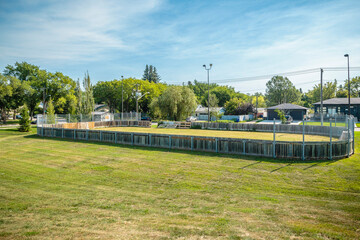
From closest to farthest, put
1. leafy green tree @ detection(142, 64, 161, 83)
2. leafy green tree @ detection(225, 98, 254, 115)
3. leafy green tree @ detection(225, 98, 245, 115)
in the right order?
leafy green tree @ detection(225, 98, 254, 115)
leafy green tree @ detection(225, 98, 245, 115)
leafy green tree @ detection(142, 64, 161, 83)

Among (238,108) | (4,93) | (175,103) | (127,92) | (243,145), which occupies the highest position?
(127,92)

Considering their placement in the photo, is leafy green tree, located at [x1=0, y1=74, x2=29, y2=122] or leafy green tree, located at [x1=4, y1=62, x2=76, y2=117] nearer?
leafy green tree, located at [x1=0, y1=74, x2=29, y2=122]

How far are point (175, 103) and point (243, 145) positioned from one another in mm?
34111

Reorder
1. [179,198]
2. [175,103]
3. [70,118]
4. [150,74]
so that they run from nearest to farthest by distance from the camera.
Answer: [179,198]
[70,118]
[175,103]
[150,74]

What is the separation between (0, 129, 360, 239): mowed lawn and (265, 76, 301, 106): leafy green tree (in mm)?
85145

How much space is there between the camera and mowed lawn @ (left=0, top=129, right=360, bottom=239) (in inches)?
252

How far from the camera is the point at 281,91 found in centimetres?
9575

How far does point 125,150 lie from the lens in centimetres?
1945

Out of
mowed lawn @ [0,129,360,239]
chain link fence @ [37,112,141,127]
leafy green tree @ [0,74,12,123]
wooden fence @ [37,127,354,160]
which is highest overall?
leafy green tree @ [0,74,12,123]

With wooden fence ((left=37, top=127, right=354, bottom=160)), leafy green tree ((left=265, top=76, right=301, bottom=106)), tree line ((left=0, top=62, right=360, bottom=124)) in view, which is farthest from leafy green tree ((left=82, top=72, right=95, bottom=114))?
leafy green tree ((left=265, top=76, right=301, bottom=106))

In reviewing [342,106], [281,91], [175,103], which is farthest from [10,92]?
[281,91]

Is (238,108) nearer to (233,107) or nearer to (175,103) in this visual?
(233,107)

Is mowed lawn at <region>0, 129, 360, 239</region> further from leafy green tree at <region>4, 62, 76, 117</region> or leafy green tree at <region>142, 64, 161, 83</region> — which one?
leafy green tree at <region>142, 64, 161, 83</region>

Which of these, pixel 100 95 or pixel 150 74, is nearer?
pixel 100 95
